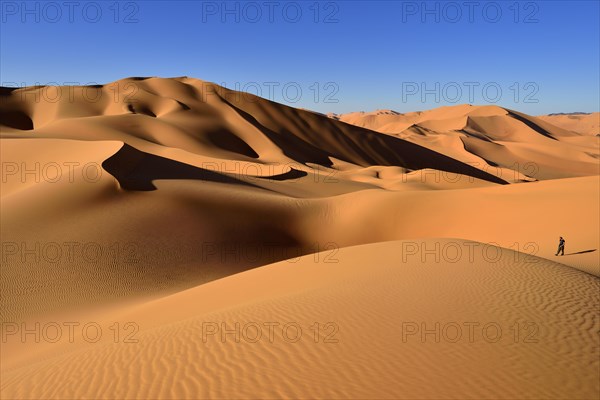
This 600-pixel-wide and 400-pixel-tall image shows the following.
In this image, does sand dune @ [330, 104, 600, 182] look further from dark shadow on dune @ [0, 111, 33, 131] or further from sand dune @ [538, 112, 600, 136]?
dark shadow on dune @ [0, 111, 33, 131]

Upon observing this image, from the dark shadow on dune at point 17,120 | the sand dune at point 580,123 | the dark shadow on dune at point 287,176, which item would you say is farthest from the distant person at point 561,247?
the sand dune at point 580,123

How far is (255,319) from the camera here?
5.74 m

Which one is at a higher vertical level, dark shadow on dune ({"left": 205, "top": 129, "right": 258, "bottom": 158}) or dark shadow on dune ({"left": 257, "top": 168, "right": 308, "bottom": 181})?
dark shadow on dune ({"left": 205, "top": 129, "right": 258, "bottom": 158})

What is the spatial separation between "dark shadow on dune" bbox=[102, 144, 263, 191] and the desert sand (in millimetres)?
131

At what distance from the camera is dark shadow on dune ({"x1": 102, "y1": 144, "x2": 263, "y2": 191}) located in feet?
57.8

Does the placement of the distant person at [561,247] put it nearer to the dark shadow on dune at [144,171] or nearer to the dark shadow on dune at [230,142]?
the dark shadow on dune at [144,171]

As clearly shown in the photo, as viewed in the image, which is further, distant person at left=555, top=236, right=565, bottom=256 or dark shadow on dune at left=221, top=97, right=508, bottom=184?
dark shadow on dune at left=221, top=97, right=508, bottom=184

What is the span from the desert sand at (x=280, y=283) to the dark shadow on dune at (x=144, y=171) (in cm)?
13

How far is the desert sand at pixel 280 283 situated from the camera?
4.12 m

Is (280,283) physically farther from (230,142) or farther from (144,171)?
(230,142)

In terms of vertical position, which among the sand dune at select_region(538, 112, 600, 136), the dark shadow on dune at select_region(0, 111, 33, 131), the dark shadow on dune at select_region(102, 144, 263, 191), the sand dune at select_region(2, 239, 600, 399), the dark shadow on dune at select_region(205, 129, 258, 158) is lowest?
the sand dune at select_region(2, 239, 600, 399)

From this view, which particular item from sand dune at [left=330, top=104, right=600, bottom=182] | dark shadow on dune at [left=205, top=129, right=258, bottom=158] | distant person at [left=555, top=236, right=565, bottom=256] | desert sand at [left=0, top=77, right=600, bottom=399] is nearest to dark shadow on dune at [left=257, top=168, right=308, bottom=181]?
desert sand at [left=0, top=77, right=600, bottom=399]

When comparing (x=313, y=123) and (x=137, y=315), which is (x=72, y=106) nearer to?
(x=313, y=123)

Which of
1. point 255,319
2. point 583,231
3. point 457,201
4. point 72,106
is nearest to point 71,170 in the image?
point 255,319
